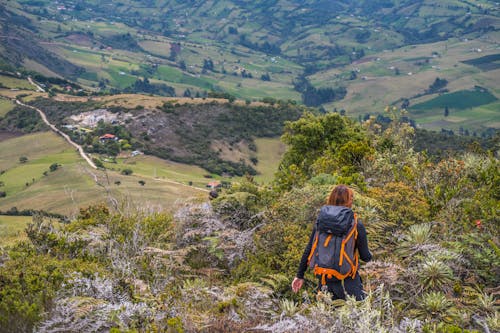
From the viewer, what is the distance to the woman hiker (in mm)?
5070

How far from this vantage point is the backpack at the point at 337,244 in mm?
5062

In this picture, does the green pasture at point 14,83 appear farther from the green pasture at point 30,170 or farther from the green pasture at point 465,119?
the green pasture at point 465,119

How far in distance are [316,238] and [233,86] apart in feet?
610

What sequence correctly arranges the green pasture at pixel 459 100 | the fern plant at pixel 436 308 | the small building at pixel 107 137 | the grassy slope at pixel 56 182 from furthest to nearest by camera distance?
the green pasture at pixel 459 100 → the small building at pixel 107 137 → the grassy slope at pixel 56 182 → the fern plant at pixel 436 308

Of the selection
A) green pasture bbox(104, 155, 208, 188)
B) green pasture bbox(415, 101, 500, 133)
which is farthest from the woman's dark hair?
green pasture bbox(415, 101, 500, 133)

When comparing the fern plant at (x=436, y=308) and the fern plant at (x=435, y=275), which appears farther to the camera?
the fern plant at (x=435, y=275)

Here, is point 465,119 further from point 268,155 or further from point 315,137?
point 315,137

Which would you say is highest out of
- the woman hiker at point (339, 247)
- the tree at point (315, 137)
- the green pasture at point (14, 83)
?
the woman hiker at point (339, 247)

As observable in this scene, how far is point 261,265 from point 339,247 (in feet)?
9.02

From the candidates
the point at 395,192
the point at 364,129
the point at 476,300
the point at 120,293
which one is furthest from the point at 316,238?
the point at 364,129

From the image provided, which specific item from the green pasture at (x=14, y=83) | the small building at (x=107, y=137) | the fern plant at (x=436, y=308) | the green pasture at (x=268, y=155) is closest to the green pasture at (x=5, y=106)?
the green pasture at (x=14, y=83)

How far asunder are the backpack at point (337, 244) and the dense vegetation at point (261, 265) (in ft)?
1.13

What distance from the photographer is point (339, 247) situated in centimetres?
509

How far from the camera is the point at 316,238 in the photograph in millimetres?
5332
